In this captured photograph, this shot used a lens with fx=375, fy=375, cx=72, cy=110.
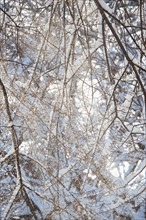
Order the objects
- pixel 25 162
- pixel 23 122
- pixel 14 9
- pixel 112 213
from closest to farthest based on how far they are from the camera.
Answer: pixel 23 122, pixel 14 9, pixel 25 162, pixel 112 213

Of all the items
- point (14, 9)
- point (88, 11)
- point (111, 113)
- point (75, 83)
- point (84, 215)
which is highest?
point (14, 9)

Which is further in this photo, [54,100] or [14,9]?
[14,9]

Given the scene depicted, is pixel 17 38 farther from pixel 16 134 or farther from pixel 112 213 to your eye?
pixel 112 213

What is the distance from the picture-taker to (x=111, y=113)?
100 inches

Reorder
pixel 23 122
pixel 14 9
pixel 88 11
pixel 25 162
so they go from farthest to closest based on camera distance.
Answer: pixel 25 162, pixel 14 9, pixel 23 122, pixel 88 11

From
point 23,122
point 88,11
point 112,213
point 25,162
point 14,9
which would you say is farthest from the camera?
point 112,213

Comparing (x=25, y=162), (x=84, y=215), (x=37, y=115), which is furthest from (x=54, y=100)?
(x=84, y=215)

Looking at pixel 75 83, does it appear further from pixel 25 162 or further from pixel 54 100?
pixel 25 162

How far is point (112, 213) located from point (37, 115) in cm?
318

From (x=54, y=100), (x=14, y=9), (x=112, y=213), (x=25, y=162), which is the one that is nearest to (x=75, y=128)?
(x=54, y=100)

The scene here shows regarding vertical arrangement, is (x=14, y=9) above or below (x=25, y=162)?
above

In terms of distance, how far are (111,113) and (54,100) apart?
40cm

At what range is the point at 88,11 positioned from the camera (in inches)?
96.6

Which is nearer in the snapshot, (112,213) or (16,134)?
(16,134)
